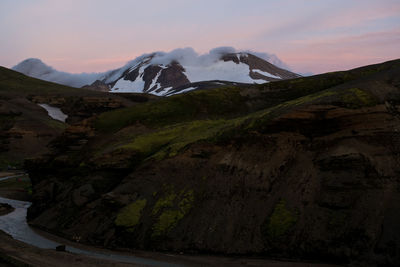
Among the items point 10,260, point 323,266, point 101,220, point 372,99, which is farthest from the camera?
point 101,220

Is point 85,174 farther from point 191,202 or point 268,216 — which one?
point 268,216

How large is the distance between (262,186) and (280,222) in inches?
169

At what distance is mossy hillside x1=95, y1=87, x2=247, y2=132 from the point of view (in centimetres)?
5506

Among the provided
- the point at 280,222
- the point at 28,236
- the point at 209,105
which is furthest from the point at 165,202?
the point at 209,105

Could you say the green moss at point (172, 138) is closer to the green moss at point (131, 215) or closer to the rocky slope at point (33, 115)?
the green moss at point (131, 215)

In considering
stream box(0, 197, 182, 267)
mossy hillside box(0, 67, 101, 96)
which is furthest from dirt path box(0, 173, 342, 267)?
mossy hillside box(0, 67, 101, 96)

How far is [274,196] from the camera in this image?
3256cm

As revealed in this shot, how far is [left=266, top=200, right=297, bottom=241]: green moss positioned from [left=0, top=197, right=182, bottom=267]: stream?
852 cm

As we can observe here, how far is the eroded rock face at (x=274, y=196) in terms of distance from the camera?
27.8m

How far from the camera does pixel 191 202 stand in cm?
3547

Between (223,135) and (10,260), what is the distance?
22.5m

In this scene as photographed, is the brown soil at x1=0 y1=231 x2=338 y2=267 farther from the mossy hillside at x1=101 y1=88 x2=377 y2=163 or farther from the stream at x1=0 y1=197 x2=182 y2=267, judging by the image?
the mossy hillside at x1=101 y1=88 x2=377 y2=163

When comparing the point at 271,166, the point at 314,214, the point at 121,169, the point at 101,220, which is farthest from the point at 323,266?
the point at 121,169

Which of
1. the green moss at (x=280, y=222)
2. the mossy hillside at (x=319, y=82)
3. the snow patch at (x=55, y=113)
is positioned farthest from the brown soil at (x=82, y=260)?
the snow patch at (x=55, y=113)
